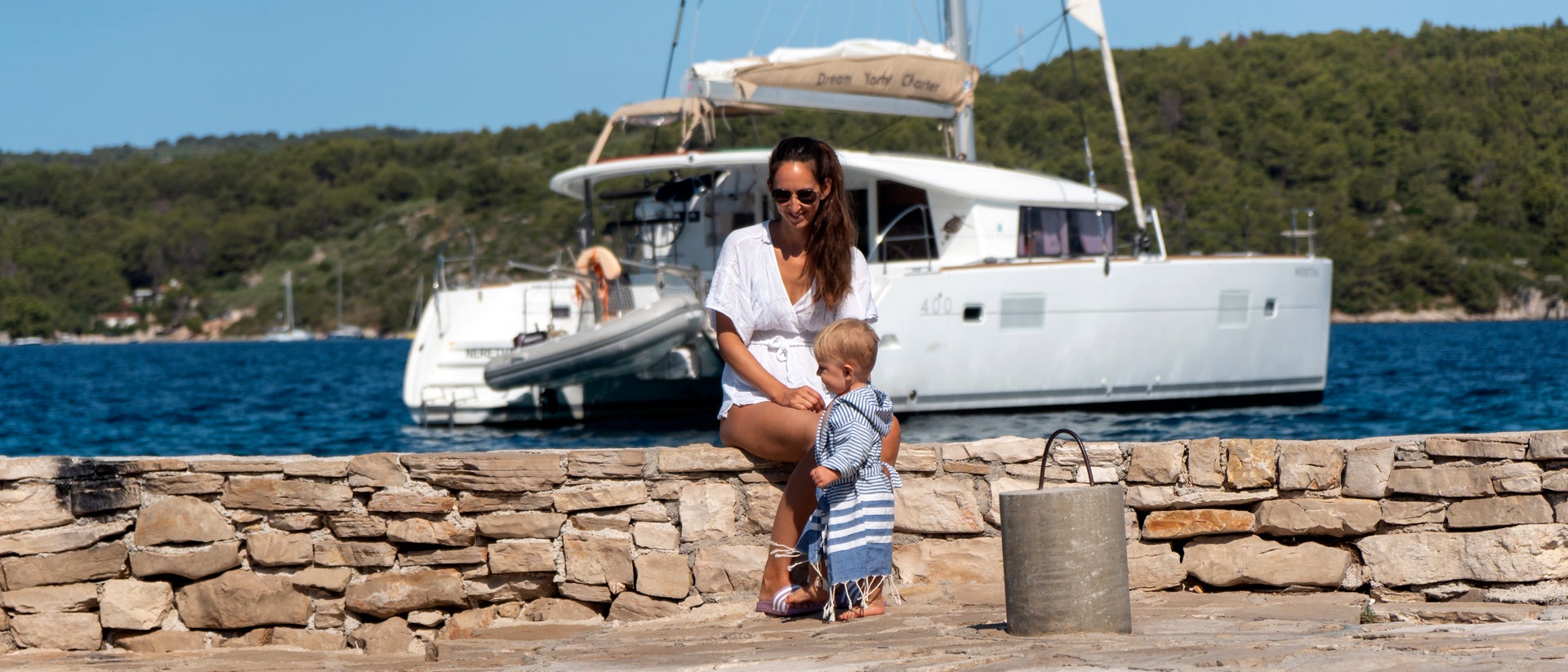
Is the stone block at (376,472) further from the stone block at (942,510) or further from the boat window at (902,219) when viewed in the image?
the boat window at (902,219)

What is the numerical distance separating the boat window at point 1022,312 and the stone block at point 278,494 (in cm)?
1080

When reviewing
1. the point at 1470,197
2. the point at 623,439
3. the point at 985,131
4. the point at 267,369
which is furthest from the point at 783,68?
the point at 1470,197

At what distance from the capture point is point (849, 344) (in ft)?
13.6

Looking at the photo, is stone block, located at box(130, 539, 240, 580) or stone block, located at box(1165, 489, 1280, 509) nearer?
stone block, located at box(1165, 489, 1280, 509)

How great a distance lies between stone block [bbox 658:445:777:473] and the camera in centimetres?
475

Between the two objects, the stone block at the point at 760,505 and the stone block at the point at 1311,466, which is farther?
the stone block at the point at 760,505

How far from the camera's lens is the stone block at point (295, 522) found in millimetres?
4875

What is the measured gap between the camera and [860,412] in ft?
13.4

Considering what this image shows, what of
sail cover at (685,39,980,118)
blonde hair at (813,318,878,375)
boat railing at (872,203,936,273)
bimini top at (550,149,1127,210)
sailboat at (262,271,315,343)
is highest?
sail cover at (685,39,980,118)

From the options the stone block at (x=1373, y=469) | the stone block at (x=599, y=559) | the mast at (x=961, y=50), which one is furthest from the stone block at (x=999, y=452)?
the mast at (x=961, y=50)

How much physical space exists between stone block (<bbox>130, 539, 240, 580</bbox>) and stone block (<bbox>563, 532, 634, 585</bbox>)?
1.08 m

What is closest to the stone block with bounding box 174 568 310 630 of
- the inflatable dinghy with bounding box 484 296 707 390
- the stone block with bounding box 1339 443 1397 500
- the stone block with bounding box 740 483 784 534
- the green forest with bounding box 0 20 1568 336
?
the stone block with bounding box 740 483 784 534

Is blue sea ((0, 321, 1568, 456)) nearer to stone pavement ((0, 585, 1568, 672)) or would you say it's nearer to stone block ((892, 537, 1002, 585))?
stone block ((892, 537, 1002, 585))

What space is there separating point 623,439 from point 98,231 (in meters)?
98.5
